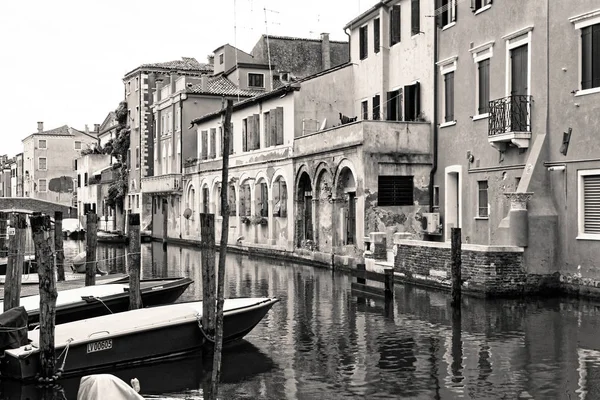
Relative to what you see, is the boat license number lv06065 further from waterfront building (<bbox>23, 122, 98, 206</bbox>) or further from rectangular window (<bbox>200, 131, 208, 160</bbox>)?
waterfront building (<bbox>23, 122, 98, 206</bbox>)

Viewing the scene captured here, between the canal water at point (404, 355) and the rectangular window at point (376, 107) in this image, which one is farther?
the rectangular window at point (376, 107)

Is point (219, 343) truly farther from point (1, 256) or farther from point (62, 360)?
point (1, 256)

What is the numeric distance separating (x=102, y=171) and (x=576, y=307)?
57.8 meters

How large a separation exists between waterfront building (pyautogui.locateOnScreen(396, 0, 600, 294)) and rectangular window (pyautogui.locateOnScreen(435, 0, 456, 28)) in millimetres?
966

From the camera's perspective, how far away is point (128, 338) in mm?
13414

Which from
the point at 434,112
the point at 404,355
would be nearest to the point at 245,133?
the point at 434,112

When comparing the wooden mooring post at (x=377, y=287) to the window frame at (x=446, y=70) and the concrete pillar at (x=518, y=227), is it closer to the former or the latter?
the concrete pillar at (x=518, y=227)

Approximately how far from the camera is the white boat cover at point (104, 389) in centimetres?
786

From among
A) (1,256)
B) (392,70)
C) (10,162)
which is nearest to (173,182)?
(1,256)

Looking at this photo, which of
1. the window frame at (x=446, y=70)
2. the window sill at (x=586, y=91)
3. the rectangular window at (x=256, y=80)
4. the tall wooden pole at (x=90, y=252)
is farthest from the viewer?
the rectangular window at (x=256, y=80)

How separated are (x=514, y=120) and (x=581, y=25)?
331 cm

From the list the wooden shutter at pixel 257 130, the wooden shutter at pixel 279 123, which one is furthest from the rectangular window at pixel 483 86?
the wooden shutter at pixel 257 130

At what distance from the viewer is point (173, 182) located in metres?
51.8

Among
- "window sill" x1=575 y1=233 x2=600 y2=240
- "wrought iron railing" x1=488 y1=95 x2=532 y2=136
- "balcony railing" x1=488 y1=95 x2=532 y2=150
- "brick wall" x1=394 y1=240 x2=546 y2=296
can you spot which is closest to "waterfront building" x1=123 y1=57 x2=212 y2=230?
"wrought iron railing" x1=488 y1=95 x2=532 y2=136
